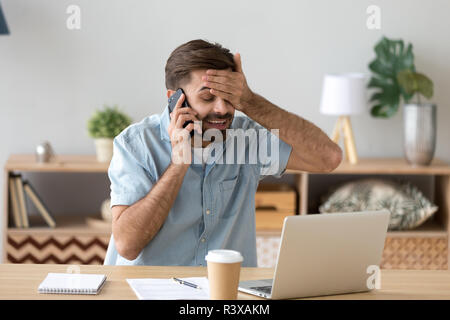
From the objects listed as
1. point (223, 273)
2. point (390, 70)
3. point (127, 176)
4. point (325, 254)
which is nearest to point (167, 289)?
point (223, 273)

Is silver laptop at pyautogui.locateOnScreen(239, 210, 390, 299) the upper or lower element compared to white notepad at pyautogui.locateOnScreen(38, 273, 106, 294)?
upper

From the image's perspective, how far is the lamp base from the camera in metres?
3.47

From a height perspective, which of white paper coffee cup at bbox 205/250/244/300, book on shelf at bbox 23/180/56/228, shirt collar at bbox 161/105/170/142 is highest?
shirt collar at bbox 161/105/170/142

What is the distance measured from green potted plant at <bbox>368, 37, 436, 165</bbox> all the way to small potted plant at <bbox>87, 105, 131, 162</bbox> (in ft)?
4.37

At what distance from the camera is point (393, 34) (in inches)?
143

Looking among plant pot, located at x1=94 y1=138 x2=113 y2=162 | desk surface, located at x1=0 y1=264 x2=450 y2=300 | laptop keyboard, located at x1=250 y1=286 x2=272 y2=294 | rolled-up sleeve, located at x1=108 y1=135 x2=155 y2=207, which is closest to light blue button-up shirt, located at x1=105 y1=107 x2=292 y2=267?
rolled-up sleeve, located at x1=108 y1=135 x2=155 y2=207

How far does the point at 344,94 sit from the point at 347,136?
23 cm

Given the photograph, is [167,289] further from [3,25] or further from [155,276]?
[3,25]

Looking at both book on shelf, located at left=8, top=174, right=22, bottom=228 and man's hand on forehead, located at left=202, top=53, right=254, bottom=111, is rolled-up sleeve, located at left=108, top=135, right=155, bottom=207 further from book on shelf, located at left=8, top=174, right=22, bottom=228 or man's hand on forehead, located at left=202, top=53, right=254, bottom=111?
book on shelf, located at left=8, top=174, right=22, bottom=228

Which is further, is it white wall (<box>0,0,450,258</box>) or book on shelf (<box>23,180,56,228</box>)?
white wall (<box>0,0,450,258</box>)

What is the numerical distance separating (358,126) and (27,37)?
1.81 m

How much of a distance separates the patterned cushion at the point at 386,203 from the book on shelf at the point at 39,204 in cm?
133
